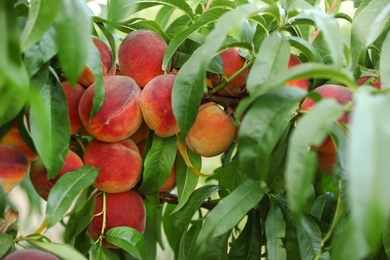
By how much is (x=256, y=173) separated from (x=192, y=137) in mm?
268

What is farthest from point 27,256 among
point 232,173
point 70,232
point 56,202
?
point 232,173

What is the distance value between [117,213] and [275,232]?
0.78ft

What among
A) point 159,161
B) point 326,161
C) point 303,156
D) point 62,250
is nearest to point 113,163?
point 159,161

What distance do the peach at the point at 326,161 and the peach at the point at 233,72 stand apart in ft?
0.56

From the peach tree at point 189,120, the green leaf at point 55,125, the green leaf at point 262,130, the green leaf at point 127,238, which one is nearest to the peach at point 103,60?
the peach tree at point 189,120

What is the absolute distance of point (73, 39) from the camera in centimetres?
44

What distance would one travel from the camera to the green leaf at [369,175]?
348 mm

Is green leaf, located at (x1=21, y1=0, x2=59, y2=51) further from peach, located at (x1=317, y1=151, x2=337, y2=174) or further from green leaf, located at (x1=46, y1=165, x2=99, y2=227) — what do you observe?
peach, located at (x1=317, y1=151, x2=337, y2=174)

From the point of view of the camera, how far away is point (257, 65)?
0.62 m

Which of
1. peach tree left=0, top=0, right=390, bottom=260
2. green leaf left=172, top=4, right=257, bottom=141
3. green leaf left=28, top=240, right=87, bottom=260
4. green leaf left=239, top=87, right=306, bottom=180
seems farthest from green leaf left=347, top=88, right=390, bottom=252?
green leaf left=28, top=240, right=87, bottom=260

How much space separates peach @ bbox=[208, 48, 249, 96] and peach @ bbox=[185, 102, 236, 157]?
0.04 metres

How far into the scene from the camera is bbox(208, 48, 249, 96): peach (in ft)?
2.70

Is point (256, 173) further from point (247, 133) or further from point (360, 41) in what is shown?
point (360, 41)

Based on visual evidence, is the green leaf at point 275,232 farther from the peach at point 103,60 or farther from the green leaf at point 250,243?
the peach at point 103,60
